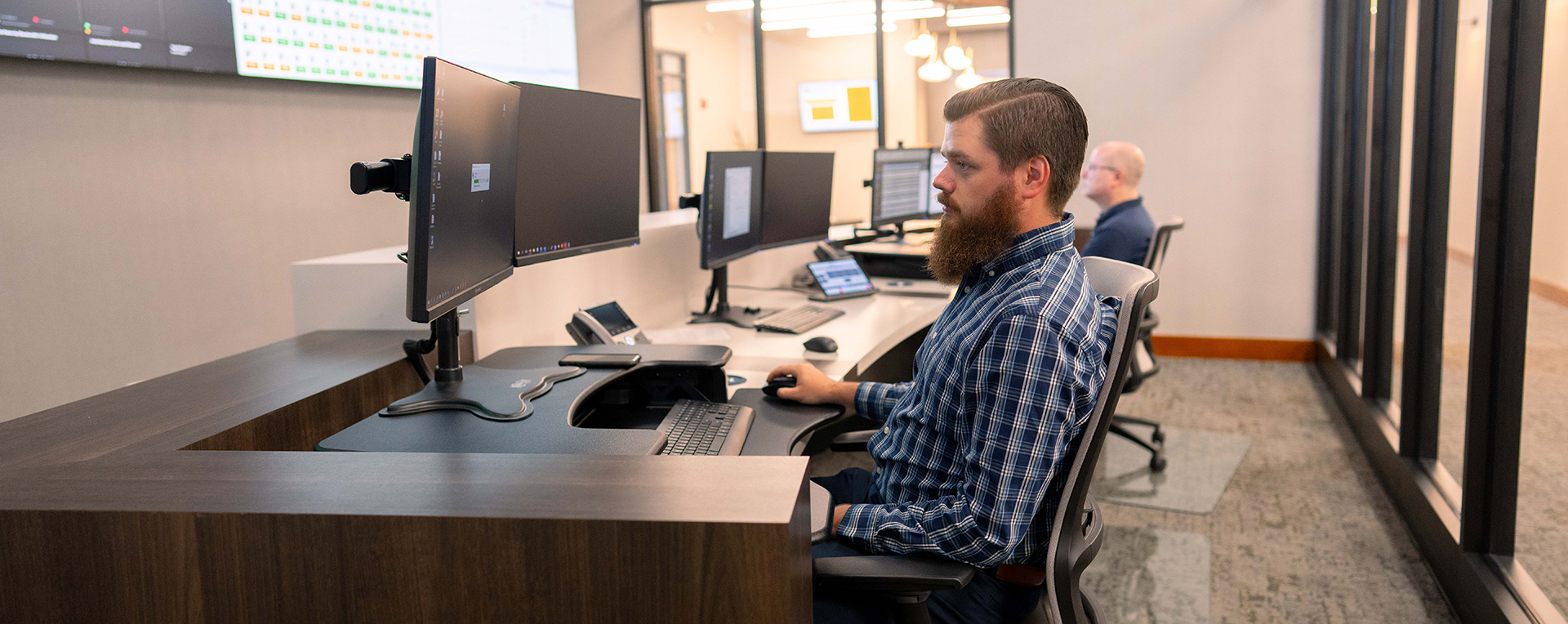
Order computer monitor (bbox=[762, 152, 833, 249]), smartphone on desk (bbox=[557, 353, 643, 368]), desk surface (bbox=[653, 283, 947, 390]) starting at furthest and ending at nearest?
computer monitor (bbox=[762, 152, 833, 249]) < desk surface (bbox=[653, 283, 947, 390]) < smartphone on desk (bbox=[557, 353, 643, 368])

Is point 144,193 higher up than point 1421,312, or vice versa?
point 144,193

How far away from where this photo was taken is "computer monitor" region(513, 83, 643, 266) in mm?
1626

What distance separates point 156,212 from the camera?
9.69 ft

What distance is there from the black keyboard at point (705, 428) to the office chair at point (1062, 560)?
33 cm

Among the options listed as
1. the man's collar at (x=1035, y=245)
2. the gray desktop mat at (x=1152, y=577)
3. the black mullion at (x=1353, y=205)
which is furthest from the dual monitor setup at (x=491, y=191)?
the black mullion at (x=1353, y=205)

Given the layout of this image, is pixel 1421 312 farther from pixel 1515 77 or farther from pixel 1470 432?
pixel 1515 77

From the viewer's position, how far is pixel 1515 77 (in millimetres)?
1771

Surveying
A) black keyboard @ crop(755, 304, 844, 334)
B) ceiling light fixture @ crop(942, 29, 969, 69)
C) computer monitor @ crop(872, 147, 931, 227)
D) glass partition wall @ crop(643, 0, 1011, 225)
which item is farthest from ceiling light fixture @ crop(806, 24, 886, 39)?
black keyboard @ crop(755, 304, 844, 334)

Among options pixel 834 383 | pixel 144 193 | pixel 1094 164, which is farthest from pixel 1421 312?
pixel 144 193

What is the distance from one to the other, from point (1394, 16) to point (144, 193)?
4.12 meters

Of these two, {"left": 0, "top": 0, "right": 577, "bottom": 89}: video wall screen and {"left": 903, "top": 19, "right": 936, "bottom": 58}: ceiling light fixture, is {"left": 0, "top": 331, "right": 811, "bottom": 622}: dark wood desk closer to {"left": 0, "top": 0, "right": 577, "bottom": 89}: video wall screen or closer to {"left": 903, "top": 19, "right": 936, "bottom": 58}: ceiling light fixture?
{"left": 0, "top": 0, "right": 577, "bottom": 89}: video wall screen

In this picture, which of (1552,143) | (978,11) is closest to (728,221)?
(1552,143)

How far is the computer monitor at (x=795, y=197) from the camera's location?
9.08ft

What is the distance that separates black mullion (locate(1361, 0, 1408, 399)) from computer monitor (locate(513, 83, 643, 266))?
2.69 meters
